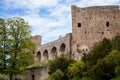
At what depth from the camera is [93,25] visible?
4572 cm

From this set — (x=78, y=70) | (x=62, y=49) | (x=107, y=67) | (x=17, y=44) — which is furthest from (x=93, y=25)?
(x=107, y=67)

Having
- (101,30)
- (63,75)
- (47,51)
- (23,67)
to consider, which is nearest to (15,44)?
(23,67)

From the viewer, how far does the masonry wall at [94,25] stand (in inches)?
1788

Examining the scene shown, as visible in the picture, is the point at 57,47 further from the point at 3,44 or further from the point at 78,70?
the point at 78,70

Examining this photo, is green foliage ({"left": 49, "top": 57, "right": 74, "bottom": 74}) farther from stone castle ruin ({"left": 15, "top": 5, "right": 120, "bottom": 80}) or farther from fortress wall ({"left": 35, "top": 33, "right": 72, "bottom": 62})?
fortress wall ({"left": 35, "top": 33, "right": 72, "bottom": 62})

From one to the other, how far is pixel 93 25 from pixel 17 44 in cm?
1065

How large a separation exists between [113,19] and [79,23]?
13.5 feet

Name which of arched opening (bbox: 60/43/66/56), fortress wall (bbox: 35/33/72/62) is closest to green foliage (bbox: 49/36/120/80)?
fortress wall (bbox: 35/33/72/62)

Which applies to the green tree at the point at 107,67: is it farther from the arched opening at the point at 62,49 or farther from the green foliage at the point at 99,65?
the arched opening at the point at 62,49

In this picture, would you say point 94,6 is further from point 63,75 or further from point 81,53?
point 63,75

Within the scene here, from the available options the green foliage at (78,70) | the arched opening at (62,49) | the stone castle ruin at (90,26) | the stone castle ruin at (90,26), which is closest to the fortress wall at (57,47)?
the arched opening at (62,49)

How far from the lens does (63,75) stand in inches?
1372

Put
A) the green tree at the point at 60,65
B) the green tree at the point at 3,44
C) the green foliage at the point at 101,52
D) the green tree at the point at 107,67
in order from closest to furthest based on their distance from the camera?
the green tree at the point at 107,67 < the green foliage at the point at 101,52 < the green tree at the point at 60,65 < the green tree at the point at 3,44

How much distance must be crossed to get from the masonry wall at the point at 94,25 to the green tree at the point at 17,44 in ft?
25.2
